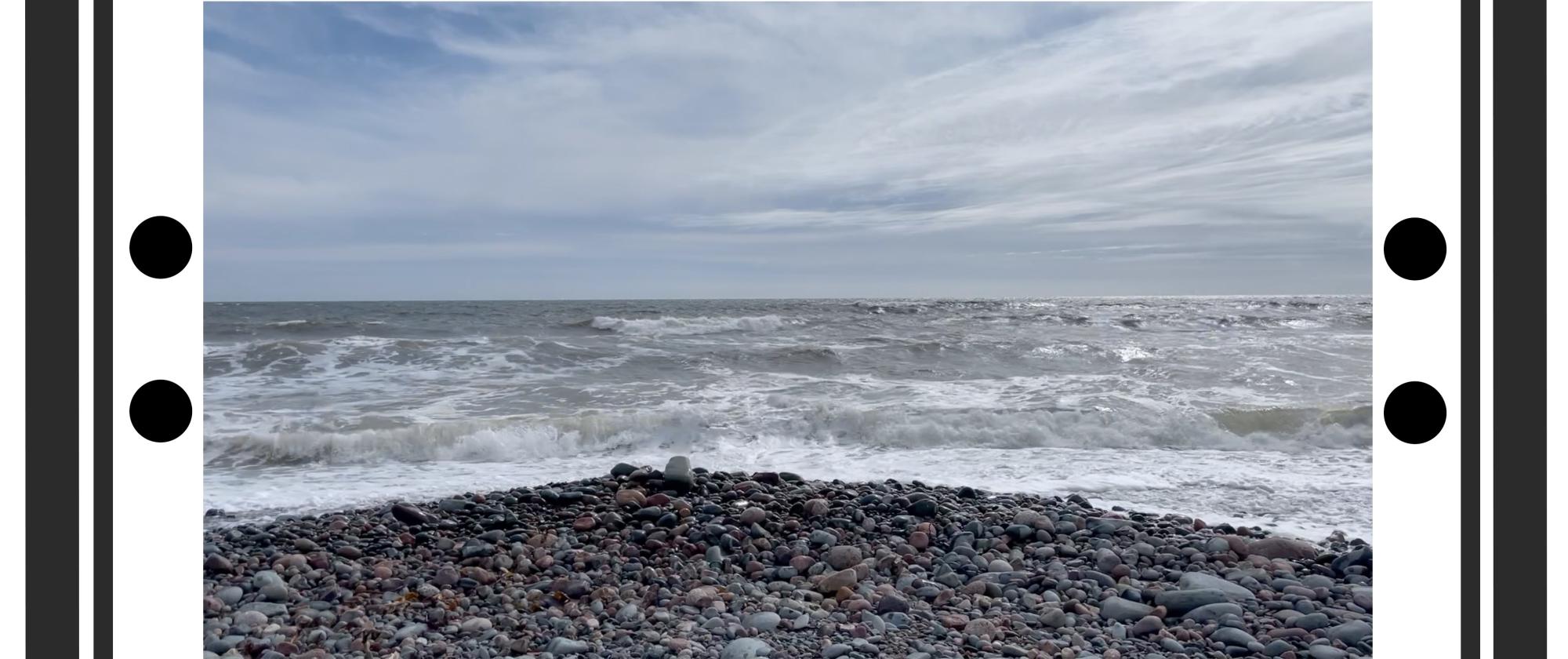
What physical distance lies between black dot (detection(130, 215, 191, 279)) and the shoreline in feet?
5.52

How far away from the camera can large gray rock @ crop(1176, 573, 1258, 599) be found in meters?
2.95

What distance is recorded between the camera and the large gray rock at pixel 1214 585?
295cm

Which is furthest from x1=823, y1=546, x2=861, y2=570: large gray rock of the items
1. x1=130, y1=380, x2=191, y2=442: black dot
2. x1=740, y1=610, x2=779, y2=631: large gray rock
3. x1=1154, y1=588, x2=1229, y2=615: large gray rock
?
x1=130, y1=380, x2=191, y2=442: black dot

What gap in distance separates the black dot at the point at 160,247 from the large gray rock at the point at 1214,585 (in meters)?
3.14

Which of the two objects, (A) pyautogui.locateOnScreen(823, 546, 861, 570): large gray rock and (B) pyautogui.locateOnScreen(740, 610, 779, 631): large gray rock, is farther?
(A) pyautogui.locateOnScreen(823, 546, 861, 570): large gray rock
